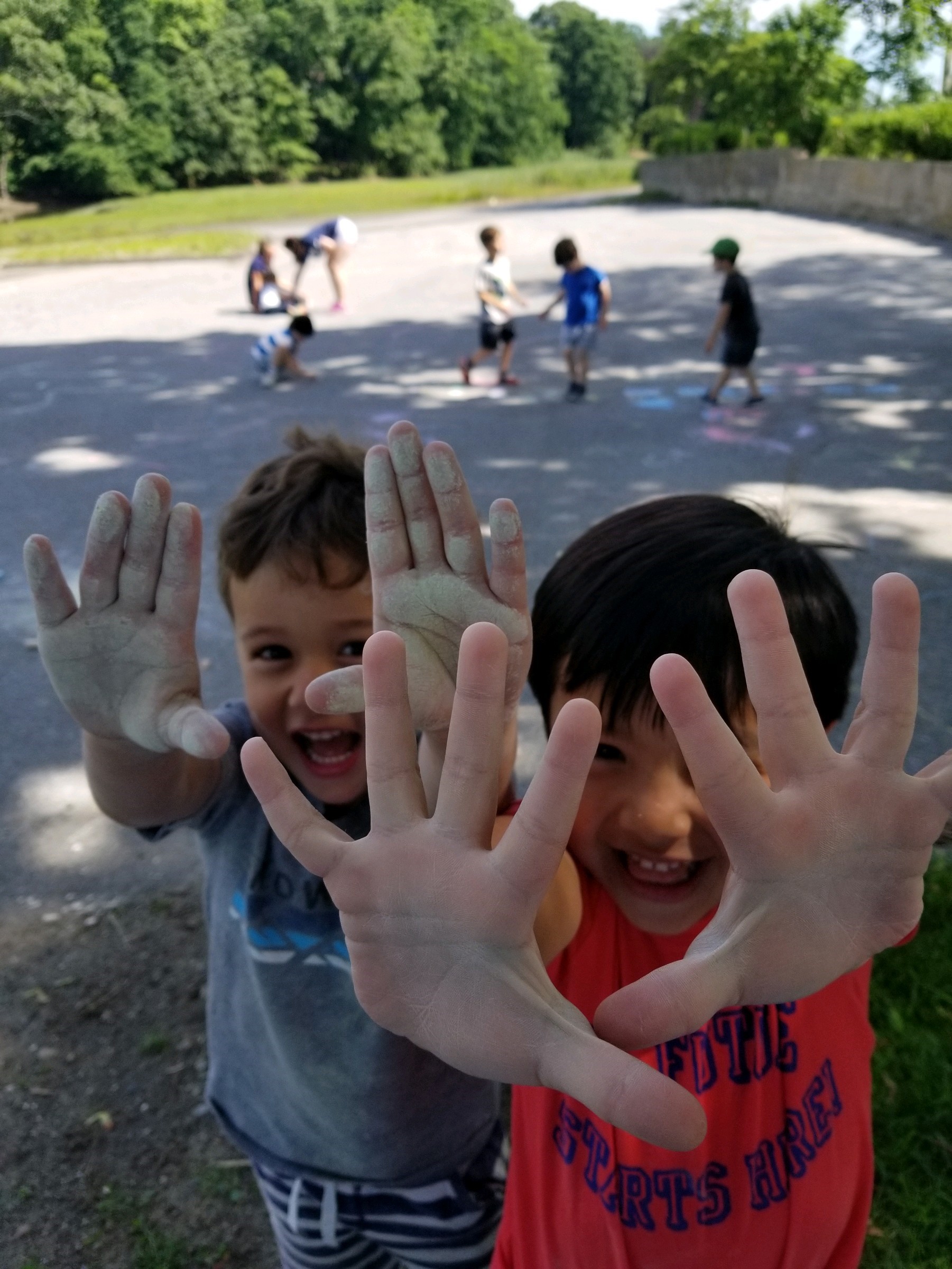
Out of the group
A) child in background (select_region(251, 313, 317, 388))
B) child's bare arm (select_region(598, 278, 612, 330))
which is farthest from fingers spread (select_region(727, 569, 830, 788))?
child in background (select_region(251, 313, 317, 388))

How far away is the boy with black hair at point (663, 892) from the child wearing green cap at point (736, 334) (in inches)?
222

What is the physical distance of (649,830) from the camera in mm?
1038

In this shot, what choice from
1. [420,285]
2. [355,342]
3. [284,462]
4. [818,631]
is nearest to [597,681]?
[818,631]

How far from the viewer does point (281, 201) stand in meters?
7.90

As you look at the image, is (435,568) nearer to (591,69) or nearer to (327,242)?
(591,69)

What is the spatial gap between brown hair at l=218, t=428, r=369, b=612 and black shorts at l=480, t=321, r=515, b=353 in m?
6.05

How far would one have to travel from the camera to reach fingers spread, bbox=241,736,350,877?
73cm

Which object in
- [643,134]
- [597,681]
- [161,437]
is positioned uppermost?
[643,134]

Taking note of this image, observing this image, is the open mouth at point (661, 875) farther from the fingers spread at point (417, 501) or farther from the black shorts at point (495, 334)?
the black shorts at point (495, 334)

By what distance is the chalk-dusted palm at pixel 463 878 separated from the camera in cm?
65

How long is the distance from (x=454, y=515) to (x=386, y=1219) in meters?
0.99

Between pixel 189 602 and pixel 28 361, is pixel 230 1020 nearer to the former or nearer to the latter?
pixel 189 602

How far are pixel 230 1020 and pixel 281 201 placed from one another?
25.2 feet

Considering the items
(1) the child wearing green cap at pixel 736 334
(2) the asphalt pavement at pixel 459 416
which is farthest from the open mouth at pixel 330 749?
(1) the child wearing green cap at pixel 736 334
